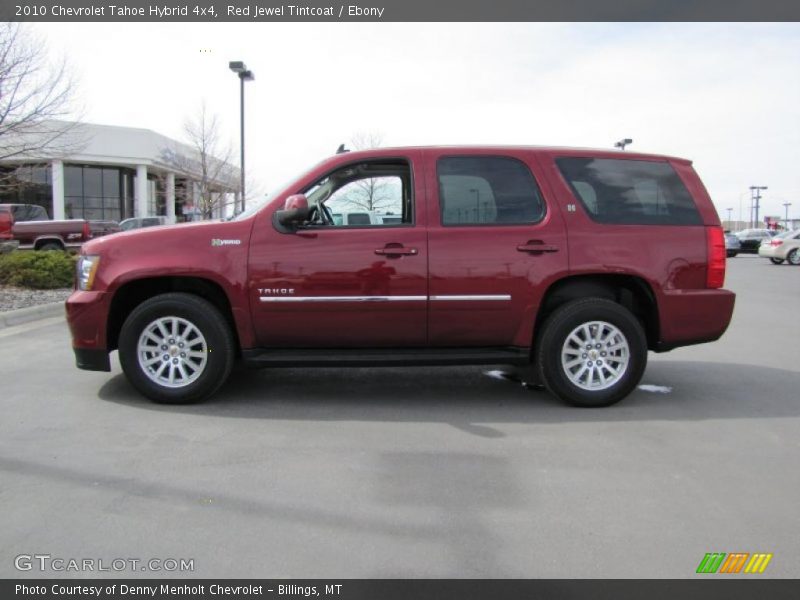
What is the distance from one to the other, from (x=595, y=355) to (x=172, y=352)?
3.37 metres

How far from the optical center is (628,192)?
5.48 m

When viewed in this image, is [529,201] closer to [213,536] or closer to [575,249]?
[575,249]

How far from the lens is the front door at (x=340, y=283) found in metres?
5.12

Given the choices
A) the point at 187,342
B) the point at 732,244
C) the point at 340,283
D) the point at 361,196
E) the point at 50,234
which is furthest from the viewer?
the point at 732,244

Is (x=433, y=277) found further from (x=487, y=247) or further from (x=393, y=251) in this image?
(x=487, y=247)

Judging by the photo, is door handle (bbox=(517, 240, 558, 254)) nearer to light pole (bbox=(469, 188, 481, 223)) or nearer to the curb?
light pole (bbox=(469, 188, 481, 223))

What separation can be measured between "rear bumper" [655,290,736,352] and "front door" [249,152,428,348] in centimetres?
199

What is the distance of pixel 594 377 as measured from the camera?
17.6 feet

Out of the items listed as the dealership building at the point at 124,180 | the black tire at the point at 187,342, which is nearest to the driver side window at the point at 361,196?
the black tire at the point at 187,342

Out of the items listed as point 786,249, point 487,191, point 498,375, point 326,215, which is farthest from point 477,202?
point 786,249

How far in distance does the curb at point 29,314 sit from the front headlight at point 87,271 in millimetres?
4793

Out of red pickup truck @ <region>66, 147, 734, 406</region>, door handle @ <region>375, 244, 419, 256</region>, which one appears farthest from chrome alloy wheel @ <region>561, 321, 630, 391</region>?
door handle @ <region>375, 244, 419, 256</region>

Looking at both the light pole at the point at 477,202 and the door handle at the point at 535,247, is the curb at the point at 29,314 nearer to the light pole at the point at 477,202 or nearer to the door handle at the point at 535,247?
the light pole at the point at 477,202
